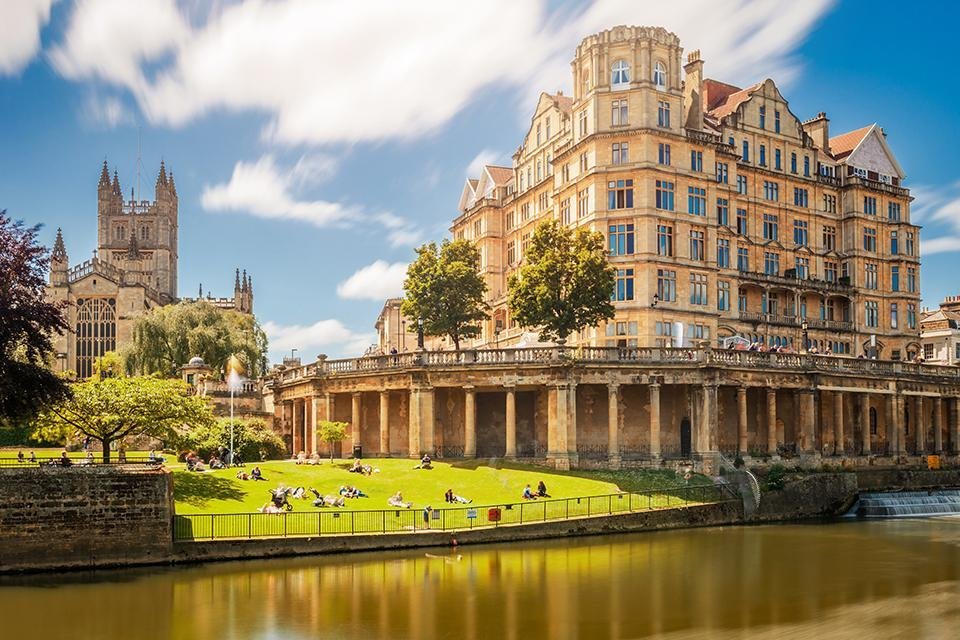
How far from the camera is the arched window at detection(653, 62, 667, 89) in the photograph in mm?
71375

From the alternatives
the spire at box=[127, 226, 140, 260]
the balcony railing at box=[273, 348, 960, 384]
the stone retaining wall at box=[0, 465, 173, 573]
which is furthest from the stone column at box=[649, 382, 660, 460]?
the spire at box=[127, 226, 140, 260]

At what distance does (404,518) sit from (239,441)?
19368 mm

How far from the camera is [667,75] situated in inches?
2827

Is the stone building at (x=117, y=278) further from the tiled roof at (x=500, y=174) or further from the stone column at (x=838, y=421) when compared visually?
the stone column at (x=838, y=421)

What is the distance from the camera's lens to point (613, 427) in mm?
55969

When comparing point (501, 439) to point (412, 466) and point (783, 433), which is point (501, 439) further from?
point (783, 433)

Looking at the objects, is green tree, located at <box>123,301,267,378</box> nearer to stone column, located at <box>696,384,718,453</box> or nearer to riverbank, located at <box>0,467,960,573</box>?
stone column, located at <box>696,384,718,453</box>

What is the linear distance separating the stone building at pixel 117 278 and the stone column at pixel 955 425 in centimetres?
7354

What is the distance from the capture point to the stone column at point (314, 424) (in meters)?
60.8

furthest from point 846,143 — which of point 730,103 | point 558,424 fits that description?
point 558,424

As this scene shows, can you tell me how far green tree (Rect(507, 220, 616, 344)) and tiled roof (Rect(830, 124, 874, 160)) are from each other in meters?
39.6

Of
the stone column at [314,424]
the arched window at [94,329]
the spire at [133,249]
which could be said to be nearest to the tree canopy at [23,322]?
the stone column at [314,424]

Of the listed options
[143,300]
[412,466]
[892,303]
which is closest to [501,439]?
[412,466]

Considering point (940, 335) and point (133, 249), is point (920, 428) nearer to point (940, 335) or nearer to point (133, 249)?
point (940, 335)
